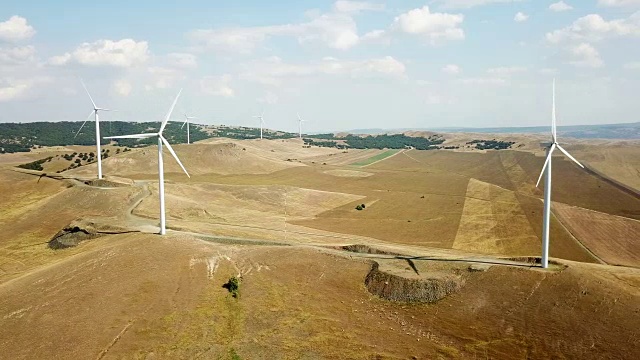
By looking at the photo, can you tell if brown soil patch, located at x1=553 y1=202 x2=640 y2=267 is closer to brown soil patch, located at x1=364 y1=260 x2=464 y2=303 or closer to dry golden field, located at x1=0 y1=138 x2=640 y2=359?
dry golden field, located at x1=0 y1=138 x2=640 y2=359

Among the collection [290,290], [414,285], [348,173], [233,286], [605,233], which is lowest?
[605,233]

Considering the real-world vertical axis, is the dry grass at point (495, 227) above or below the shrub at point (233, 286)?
below

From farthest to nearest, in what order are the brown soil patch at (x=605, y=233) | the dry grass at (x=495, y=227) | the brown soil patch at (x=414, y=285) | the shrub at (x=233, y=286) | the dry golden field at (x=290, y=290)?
1. the dry grass at (x=495, y=227)
2. the brown soil patch at (x=605, y=233)
3. the shrub at (x=233, y=286)
4. the brown soil patch at (x=414, y=285)
5. the dry golden field at (x=290, y=290)

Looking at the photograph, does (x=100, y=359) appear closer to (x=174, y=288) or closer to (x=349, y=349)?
(x=174, y=288)

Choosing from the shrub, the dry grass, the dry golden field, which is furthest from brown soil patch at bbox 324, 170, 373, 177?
the shrub

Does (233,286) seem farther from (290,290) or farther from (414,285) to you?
(414,285)

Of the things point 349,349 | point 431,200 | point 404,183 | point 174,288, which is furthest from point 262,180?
point 349,349

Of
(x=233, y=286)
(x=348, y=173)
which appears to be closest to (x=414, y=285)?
(x=233, y=286)

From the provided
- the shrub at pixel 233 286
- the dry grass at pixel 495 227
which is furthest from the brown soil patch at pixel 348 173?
the shrub at pixel 233 286

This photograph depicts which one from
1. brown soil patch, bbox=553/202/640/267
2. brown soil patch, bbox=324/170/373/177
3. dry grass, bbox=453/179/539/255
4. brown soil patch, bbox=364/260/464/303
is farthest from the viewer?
brown soil patch, bbox=324/170/373/177

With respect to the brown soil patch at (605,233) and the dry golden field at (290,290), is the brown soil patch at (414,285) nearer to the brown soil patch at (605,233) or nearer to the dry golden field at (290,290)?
the dry golden field at (290,290)

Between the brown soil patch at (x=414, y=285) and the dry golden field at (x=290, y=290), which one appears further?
the brown soil patch at (x=414, y=285)

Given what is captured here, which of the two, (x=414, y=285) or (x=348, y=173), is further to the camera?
(x=348, y=173)
